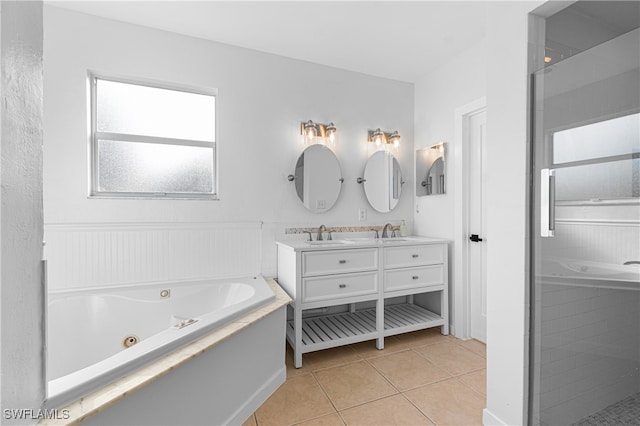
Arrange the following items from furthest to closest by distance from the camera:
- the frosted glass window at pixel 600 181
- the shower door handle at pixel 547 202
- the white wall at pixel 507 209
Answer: the white wall at pixel 507 209, the shower door handle at pixel 547 202, the frosted glass window at pixel 600 181

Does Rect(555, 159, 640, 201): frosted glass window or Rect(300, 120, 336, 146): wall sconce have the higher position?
Rect(300, 120, 336, 146): wall sconce

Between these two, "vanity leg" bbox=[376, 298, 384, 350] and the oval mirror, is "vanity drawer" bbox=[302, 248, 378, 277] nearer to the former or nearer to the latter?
"vanity leg" bbox=[376, 298, 384, 350]

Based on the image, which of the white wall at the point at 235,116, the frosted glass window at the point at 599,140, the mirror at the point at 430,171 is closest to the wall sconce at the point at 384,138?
the white wall at the point at 235,116

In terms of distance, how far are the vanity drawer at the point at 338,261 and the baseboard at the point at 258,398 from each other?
0.68 meters

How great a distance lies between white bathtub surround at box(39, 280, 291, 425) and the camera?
1034 millimetres

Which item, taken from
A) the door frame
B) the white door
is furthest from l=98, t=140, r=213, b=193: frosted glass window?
the white door

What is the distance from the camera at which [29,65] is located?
0.82m

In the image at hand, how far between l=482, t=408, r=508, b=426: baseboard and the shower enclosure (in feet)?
0.50

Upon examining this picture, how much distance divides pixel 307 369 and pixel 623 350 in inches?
68.5

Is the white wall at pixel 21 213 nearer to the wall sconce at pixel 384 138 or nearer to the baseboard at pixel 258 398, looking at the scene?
the baseboard at pixel 258 398

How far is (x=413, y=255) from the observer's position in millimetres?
2645

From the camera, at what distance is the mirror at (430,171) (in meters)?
2.93

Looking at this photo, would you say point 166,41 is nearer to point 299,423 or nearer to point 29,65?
point 29,65

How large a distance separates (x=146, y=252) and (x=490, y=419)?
96.5 inches
